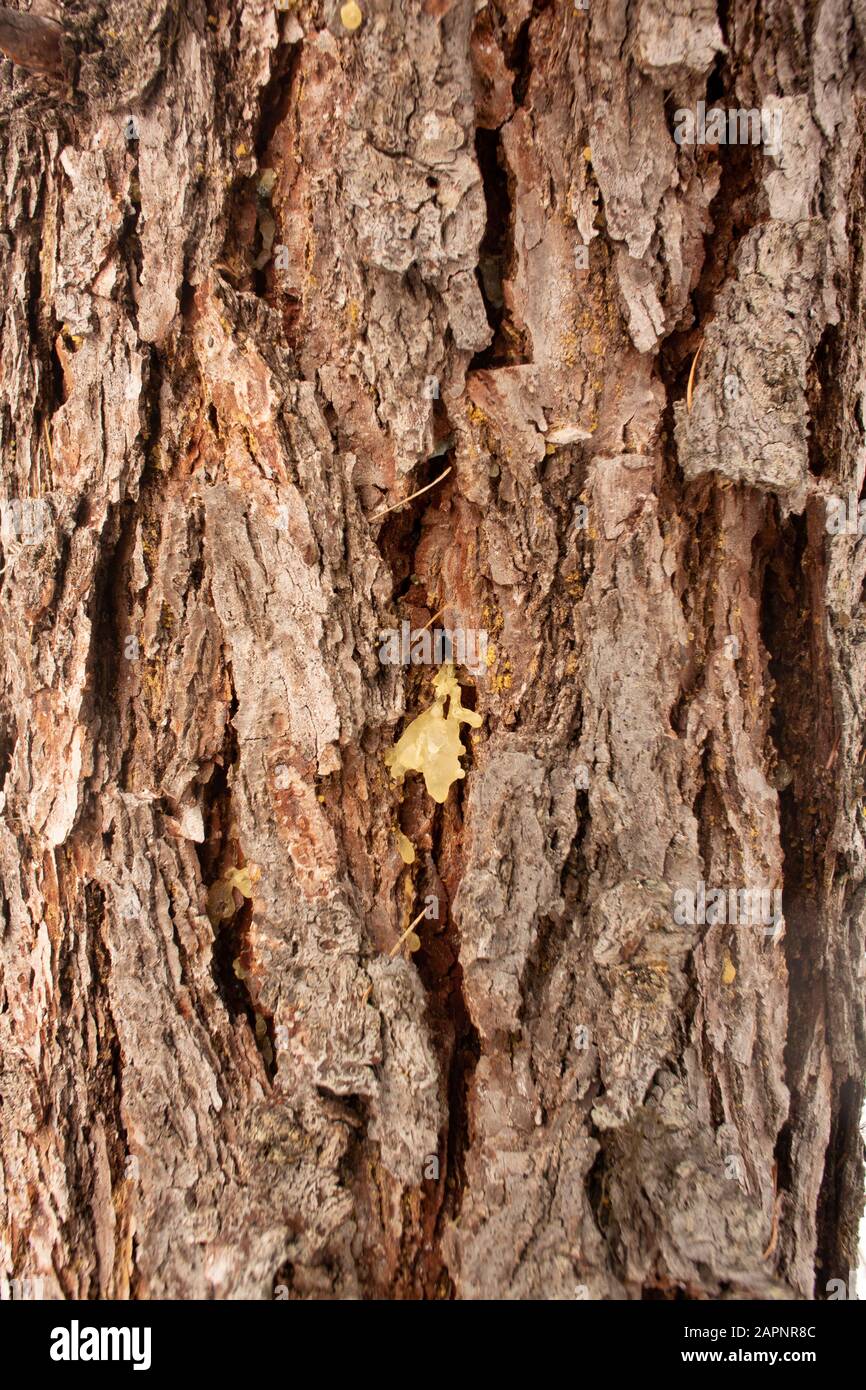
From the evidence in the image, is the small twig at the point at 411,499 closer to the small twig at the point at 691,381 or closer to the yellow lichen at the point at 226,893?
the small twig at the point at 691,381

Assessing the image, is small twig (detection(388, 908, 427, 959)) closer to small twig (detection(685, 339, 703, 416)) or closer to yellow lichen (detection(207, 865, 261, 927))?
yellow lichen (detection(207, 865, 261, 927))

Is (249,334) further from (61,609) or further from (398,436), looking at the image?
(61,609)

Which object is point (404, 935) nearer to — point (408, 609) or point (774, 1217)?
point (408, 609)

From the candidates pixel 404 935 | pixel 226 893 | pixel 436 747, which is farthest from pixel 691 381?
pixel 226 893

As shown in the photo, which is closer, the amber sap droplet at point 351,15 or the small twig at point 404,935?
the amber sap droplet at point 351,15

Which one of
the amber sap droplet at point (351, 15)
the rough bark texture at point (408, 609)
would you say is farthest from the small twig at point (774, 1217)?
the amber sap droplet at point (351, 15)

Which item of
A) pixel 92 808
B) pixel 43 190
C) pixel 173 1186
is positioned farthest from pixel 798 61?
pixel 173 1186

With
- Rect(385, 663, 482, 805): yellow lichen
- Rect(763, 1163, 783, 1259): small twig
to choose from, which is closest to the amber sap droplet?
Rect(385, 663, 482, 805): yellow lichen
